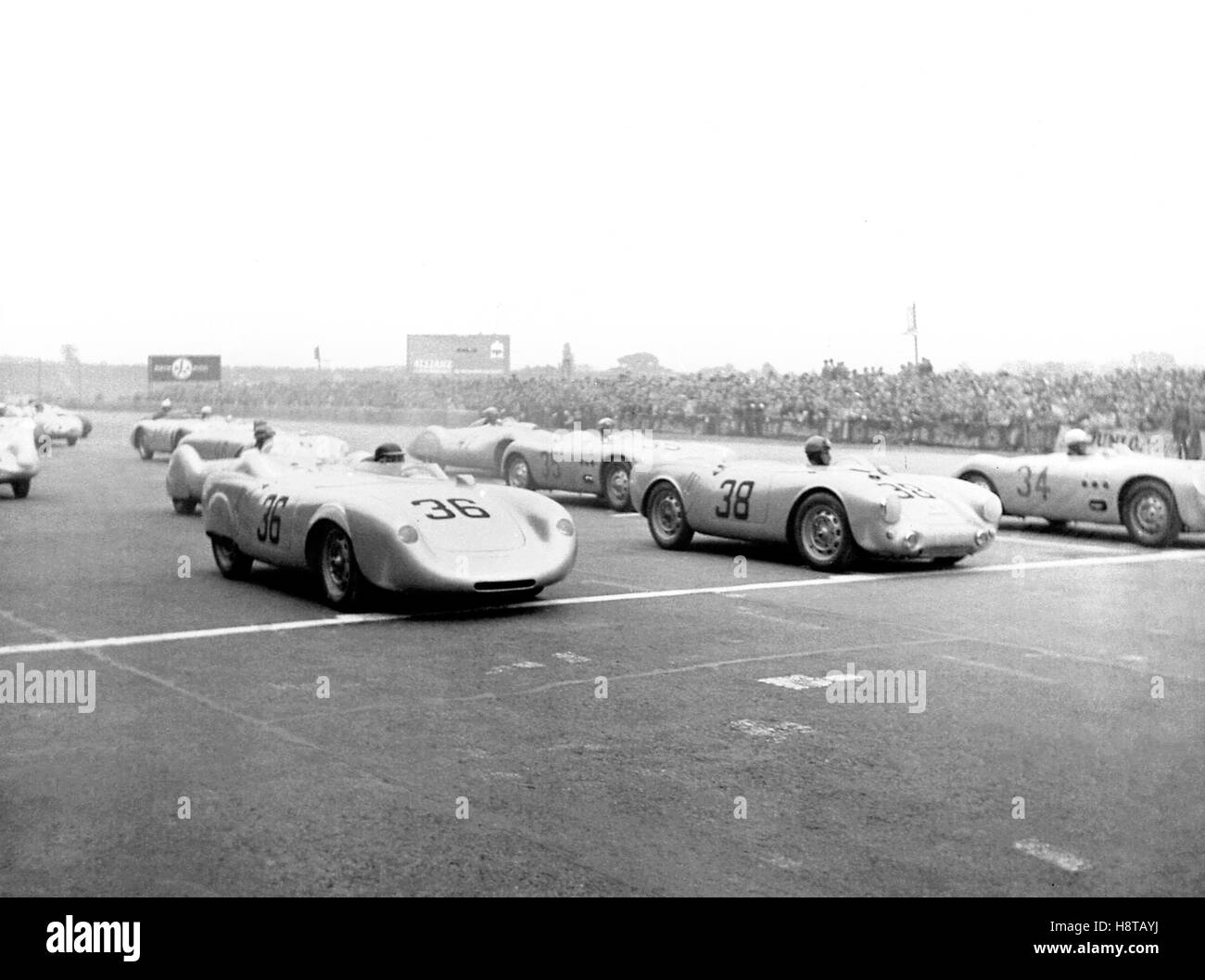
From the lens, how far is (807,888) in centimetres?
416

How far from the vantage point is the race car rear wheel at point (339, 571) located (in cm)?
947

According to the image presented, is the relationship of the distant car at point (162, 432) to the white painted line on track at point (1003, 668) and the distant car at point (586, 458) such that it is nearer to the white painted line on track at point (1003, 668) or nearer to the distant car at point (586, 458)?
the distant car at point (586, 458)

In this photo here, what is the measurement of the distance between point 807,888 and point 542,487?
16.2m

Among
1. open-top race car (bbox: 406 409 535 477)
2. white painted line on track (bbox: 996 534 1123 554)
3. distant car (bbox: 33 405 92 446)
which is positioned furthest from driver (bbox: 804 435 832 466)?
distant car (bbox: 33 405 92 446)

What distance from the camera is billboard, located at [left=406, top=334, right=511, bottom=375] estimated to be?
35.1 m

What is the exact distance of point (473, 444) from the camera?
22.1 metres

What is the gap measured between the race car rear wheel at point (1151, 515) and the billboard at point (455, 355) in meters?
21.2

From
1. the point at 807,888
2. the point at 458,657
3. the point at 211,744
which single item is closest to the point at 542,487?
the point at 458,657

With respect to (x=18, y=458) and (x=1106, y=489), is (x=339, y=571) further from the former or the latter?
(x=18, y=458)

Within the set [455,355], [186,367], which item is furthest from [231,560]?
[186,367]

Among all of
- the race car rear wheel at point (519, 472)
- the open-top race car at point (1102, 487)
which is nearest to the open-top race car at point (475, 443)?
the race car rear wheel at point (519, 472)

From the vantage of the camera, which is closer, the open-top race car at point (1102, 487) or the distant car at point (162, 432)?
the open-top race car at point (1102, 487)

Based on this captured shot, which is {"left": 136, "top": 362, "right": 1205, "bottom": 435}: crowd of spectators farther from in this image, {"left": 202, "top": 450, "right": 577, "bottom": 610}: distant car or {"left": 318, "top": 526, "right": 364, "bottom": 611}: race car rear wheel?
{"left": 318, "top": 526, "right": 364, "bottom": 611}: race car rear wheel
